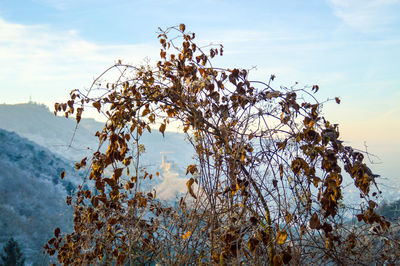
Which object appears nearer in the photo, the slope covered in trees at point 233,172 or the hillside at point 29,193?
the slope covered in trees at point 233,172

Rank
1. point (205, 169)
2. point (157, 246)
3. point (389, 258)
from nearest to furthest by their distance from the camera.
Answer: point (205, 169) < point (389, 258) < point (157, 246)

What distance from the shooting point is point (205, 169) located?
2082 millimetres

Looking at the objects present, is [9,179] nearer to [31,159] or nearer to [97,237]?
[31,159]

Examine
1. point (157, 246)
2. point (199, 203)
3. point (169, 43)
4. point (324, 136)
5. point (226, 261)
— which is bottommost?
point (157, 246)

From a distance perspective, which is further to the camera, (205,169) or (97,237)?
(97,237)

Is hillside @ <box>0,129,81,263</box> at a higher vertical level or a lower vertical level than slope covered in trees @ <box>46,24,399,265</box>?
lower

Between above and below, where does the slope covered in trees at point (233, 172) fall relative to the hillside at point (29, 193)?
above

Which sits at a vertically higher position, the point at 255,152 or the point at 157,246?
the point at 255,152

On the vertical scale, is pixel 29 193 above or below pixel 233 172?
below

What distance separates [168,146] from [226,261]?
462ft

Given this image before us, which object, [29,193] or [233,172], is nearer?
[233,172]

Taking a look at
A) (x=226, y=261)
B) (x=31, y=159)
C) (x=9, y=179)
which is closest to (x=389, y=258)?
(x=226, y=261)

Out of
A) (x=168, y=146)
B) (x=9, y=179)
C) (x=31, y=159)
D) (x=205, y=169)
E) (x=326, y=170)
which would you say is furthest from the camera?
(x=168, y=146)

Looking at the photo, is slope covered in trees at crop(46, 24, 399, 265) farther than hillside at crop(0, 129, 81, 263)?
No
